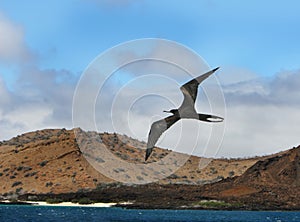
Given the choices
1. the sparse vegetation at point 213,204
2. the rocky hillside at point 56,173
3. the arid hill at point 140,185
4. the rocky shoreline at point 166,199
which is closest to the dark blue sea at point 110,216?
the rocky shoreline at point 166,199

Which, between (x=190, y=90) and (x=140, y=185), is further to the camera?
(x=140, y=185)

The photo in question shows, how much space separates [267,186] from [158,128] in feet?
452

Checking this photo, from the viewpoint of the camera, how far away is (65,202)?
157375 mm

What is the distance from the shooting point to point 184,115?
29.1 m

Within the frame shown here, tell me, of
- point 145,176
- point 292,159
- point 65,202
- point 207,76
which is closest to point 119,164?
point 145,176

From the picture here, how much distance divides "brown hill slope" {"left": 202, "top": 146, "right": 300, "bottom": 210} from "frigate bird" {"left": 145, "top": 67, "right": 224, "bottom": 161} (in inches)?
4955

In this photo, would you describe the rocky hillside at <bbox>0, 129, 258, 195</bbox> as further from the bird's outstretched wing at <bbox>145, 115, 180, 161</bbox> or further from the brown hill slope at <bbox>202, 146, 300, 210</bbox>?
the bird's outstretched wing at <bbox>145, 115, 180, 161</bbox>

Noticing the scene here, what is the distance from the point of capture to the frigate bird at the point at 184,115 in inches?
1104

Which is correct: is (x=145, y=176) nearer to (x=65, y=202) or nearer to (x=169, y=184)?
(x=169, y=184)

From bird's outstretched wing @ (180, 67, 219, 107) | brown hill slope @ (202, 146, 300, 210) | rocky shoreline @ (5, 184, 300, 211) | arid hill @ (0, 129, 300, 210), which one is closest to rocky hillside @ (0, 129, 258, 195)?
arid hill @ (0, 129, 300, 210)

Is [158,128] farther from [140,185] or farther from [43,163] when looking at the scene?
[43,163]

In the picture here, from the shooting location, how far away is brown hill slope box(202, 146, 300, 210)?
15400 cm

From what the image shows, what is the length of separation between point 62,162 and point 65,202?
3259cm

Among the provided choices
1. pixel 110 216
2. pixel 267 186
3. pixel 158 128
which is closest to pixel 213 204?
pixel 267 186
